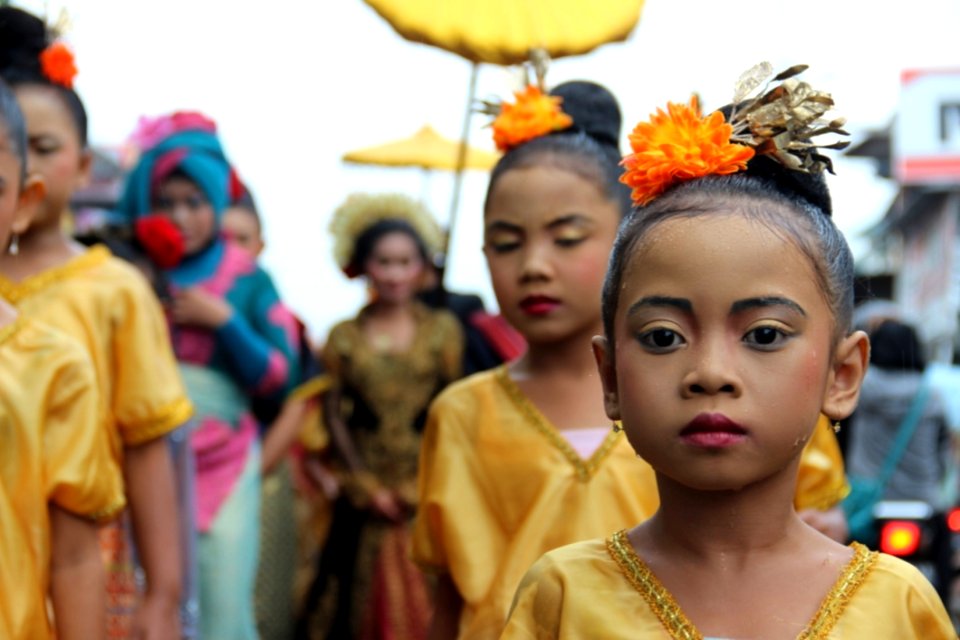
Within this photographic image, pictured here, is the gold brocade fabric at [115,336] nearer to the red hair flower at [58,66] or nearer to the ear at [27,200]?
the red hair flower at [58,66]

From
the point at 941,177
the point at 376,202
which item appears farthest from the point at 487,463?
the point at 941,177

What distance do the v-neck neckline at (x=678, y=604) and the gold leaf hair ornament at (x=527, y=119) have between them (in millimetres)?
1650

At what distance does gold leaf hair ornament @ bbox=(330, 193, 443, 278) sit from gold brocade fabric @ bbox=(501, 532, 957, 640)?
574cm

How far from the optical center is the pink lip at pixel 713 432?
235 centimetres

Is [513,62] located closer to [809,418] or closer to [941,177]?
[809,418]

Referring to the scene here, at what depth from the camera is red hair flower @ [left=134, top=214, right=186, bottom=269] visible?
5.72 metres

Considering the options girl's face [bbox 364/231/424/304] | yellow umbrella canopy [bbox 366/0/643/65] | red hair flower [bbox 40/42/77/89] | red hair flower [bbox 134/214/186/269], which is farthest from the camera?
girl's face [bbox 364/231/424/304]

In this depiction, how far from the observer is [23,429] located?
3.26 meters

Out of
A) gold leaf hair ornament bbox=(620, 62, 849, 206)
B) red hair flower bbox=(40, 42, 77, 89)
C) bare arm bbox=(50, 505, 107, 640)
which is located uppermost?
red hair flower bbox=(40, 42, 77, 89)

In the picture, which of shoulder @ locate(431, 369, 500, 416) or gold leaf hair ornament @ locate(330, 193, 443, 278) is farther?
gold leaf hair ornament @ locate(330, 193, 443, 278)

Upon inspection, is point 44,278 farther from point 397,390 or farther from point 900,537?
point 900,537

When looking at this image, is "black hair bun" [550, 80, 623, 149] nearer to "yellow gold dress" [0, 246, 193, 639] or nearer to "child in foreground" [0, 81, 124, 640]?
"yellow gold dress" [0, 246, 193, 639]

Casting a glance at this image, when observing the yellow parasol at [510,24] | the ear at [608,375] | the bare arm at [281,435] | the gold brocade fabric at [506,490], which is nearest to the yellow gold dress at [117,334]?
the gold brocade fabric at [506,490]

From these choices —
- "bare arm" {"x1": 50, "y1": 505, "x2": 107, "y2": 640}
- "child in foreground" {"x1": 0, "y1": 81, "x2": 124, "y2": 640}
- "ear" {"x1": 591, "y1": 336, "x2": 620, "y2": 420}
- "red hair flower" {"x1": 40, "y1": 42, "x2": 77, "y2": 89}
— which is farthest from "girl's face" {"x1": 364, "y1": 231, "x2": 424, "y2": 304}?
"ear" {"x1": 591, "y1": 336, "x2": 620, "y2": 420}
